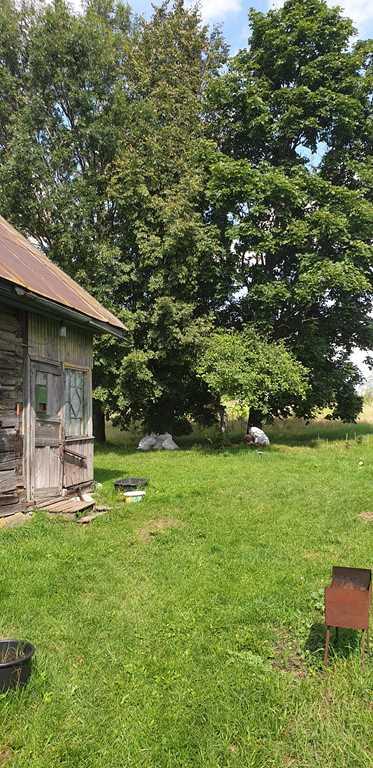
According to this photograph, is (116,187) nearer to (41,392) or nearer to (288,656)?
(41,392)

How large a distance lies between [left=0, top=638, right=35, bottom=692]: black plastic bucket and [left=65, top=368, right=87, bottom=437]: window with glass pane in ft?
19.2

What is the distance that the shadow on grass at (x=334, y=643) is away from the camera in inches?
165

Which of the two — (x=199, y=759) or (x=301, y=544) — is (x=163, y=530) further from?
(x=199, y=759)

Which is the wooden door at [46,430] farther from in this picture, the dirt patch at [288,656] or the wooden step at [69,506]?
the dirt patch at [288,656]

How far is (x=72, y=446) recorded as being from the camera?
9703mm

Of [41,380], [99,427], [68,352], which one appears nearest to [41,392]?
[41,380]

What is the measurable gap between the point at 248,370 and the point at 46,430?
29.0 feet

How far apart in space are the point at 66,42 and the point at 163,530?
18212 millimetres

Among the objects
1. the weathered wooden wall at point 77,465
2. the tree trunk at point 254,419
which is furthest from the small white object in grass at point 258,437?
the weathered wooden wall at point 77,465

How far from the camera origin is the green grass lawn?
10.6 feet

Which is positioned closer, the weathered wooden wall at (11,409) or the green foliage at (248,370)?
the weathered wooden wall at (11,409)

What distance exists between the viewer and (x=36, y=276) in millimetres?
8680

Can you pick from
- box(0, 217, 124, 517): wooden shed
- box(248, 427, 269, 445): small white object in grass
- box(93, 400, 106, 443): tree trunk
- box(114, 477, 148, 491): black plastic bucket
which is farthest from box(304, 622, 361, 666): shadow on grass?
box(93, 400, 106, 443): tree trunk

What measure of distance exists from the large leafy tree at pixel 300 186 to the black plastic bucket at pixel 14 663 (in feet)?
50.6
